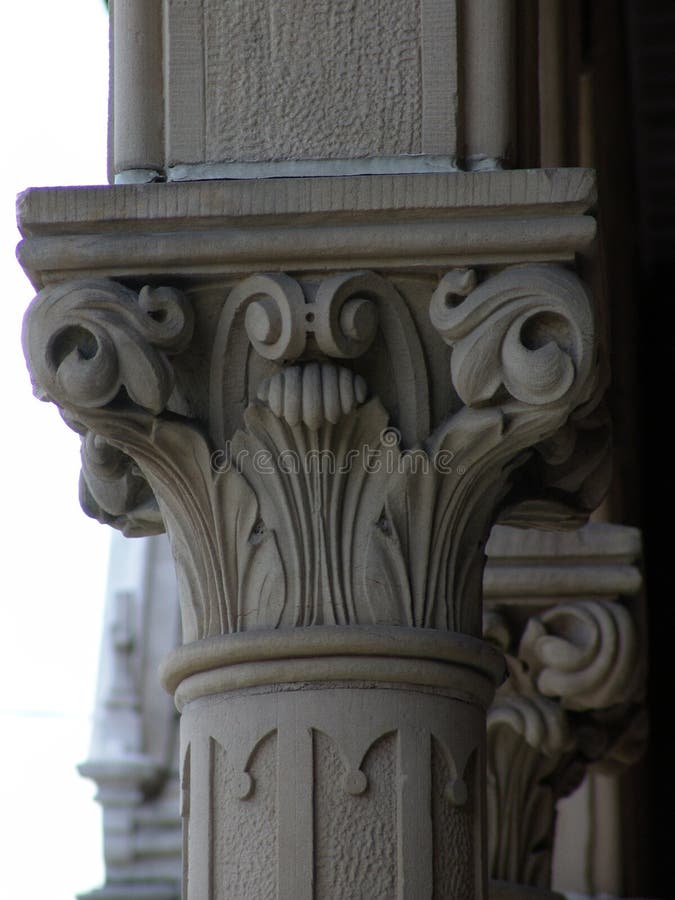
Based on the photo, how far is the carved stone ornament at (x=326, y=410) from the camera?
236 centimetres

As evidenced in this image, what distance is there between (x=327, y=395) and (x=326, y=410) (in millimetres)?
18

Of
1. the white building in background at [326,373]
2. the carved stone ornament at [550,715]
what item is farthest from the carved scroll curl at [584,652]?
the white building in background at [326,373]

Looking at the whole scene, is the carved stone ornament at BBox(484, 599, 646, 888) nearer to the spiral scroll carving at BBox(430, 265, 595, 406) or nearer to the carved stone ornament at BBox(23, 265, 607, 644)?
the carved stone ornament at BBox(23, 265, 607, 644)

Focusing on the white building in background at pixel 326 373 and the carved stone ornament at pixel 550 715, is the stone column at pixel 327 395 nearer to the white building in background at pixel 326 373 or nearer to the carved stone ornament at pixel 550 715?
the white building in background at pixel 326 373

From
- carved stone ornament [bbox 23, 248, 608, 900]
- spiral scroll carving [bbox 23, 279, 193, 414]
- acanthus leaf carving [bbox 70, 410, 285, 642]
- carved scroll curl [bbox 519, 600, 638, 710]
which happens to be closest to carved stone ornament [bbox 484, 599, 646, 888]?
carved scroll curl [bbox 519, 600, 638, 710]

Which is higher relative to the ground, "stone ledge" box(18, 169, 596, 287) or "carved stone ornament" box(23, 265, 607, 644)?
"stone ledge" box(18, 169, 596, 287)

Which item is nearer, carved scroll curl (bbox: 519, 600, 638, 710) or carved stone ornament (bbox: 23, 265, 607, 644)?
carved stone ornament (bbox: 23, 265, 607, 644)

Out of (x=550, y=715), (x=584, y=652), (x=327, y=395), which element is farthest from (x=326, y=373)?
(x=550, y=715)

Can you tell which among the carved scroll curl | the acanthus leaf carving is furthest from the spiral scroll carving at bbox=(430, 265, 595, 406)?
the carved scroll curl

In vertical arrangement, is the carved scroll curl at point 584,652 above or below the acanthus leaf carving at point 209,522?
above

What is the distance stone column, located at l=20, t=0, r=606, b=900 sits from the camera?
A: 2.34m

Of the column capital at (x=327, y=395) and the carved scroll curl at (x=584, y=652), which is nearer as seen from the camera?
the column capital at (x=327, y=395)

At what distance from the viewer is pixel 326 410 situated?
7.82ft

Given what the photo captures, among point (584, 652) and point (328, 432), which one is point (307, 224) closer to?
point (328, 432)
